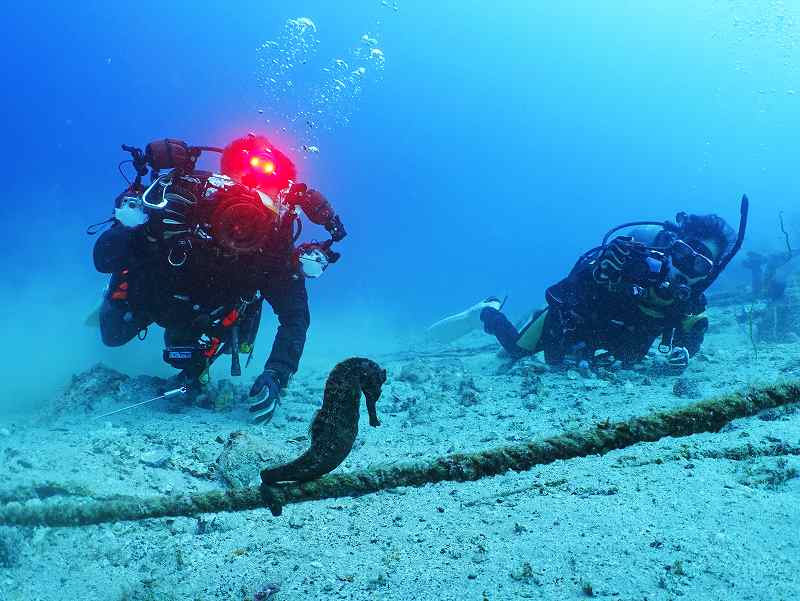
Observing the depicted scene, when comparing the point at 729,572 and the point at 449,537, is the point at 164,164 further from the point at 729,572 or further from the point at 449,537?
the point at 729,572

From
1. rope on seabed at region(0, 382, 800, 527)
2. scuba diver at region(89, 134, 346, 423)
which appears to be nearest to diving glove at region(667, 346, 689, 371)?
scuba diver at region(89, 134, 346, 423)

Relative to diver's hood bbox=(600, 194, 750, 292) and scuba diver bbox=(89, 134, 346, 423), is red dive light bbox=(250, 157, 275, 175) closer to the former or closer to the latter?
scuba diver bbox=(89, 134, 346, 423)

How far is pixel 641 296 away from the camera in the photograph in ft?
19.9

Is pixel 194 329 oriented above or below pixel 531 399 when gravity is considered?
above

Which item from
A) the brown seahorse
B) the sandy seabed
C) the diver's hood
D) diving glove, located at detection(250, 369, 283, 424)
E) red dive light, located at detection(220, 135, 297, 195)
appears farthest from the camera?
the diver's hood

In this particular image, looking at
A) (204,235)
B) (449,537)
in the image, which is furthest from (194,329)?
(449,537)

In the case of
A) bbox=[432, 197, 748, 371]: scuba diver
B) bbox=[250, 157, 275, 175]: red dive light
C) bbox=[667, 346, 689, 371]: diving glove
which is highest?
bbox=[250, 157, 275, 175]: red dive light

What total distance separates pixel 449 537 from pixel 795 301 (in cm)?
1017

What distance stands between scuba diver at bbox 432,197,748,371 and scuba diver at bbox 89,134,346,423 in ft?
11.5

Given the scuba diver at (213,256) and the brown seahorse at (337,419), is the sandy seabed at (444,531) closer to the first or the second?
the brown seahorse at (337,419)

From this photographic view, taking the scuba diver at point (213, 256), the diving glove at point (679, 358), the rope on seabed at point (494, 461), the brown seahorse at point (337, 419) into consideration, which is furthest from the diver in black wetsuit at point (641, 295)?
the brown seahorse at point (337, 419)

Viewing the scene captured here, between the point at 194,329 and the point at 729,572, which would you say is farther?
the point at 194,329

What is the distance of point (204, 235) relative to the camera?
16.0ft

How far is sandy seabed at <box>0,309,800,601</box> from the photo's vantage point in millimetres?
1689
